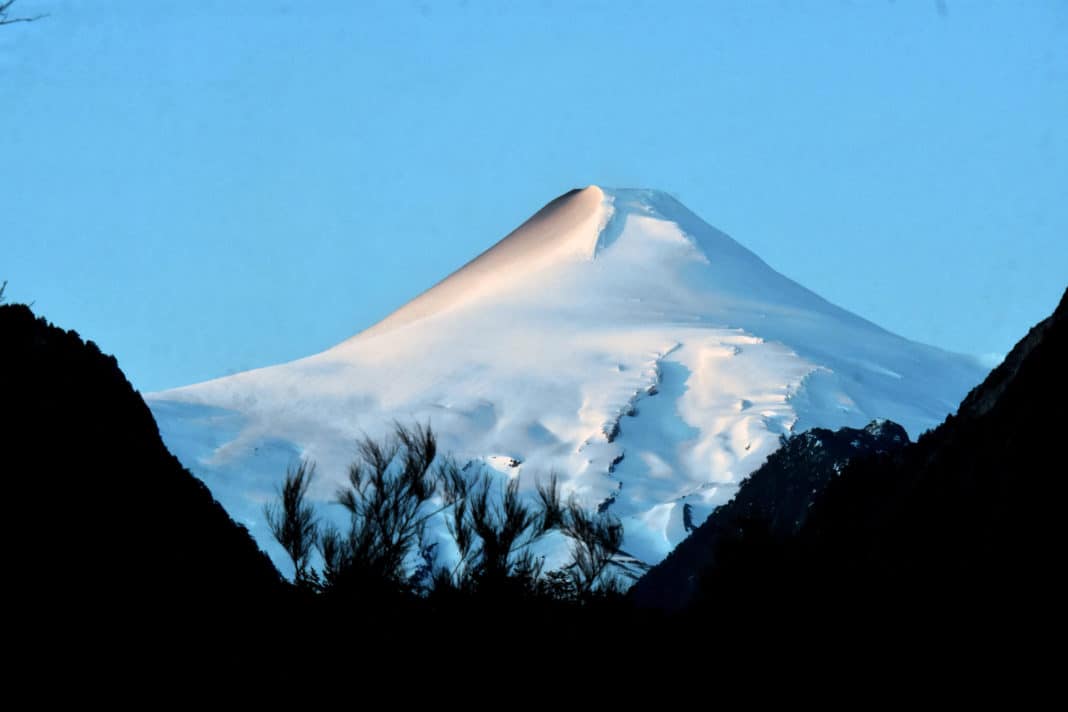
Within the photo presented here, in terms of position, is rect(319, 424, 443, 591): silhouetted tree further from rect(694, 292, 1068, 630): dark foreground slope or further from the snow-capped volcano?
the snow-capped volcano

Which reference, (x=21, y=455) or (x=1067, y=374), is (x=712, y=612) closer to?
(x=1067, y=374)

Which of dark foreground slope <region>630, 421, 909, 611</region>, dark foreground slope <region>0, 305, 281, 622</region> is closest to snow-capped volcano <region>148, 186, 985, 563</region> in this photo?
dark foreground slope <region>630, 421, 909, 611</region>

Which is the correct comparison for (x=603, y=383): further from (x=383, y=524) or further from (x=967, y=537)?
(x=967, y=537)

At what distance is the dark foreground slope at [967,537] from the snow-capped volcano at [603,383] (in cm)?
7219

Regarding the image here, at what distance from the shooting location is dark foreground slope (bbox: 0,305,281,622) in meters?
13.7

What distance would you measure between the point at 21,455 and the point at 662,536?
80.1m

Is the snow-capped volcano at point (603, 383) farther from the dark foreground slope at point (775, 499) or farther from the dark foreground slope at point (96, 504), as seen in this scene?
the dark foreground slope at point (96, 504)

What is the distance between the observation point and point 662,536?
306ft

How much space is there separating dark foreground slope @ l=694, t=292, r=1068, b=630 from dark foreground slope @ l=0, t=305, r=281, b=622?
Result: 587 centimetres

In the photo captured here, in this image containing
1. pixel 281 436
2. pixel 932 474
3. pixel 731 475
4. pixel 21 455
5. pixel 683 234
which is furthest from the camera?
pixel 683 234

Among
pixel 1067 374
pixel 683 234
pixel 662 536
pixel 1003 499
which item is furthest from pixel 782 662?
pixel 683 234

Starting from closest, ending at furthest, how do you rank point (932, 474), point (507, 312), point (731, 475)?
point (932, 474)
point (731, 475)
point (507, 312)

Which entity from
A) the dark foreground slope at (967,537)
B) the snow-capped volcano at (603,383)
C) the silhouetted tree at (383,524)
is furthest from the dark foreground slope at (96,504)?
the snow-capped volcano at (603,383)

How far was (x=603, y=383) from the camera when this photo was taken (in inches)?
4577
